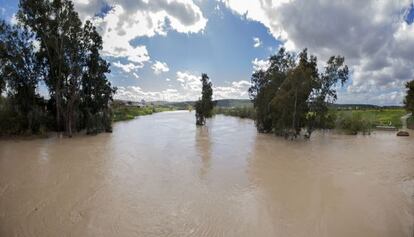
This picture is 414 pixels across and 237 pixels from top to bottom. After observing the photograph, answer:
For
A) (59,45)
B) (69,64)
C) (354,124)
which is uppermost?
(59,45)

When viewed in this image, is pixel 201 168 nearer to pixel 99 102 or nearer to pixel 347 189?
pixel 347 189

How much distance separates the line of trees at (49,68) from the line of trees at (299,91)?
15324mm

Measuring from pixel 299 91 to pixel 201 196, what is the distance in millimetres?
14920

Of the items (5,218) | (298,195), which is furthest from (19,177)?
(298,195)

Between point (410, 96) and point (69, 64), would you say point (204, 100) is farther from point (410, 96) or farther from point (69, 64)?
point (410, 96)

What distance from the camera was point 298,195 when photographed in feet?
23.0

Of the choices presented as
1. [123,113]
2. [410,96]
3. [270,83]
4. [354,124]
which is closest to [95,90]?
[270,83]

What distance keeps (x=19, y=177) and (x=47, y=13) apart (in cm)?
1433

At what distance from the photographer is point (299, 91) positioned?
62.6 feet

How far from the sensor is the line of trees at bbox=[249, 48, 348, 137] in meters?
18.5

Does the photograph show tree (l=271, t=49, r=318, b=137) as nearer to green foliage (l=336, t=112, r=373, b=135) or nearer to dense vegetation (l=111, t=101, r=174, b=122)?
green foliage (l=336, t=112, r=373, b=135)

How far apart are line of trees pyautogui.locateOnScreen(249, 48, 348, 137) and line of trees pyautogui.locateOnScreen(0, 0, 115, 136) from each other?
15324 millimetres

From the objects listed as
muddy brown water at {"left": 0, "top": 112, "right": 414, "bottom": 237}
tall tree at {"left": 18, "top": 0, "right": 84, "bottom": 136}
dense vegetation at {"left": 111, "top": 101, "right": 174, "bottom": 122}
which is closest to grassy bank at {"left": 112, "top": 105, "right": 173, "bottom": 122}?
dense vegetation at {"left": 111, "top": 101, "right": 174, "bottom": 122}

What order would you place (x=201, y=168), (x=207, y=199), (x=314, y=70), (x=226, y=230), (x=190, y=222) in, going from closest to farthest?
(x=226, y=230), (x=190, y=222), (x=207, y=199), (x=201, y=168), (x=314, y=70)
